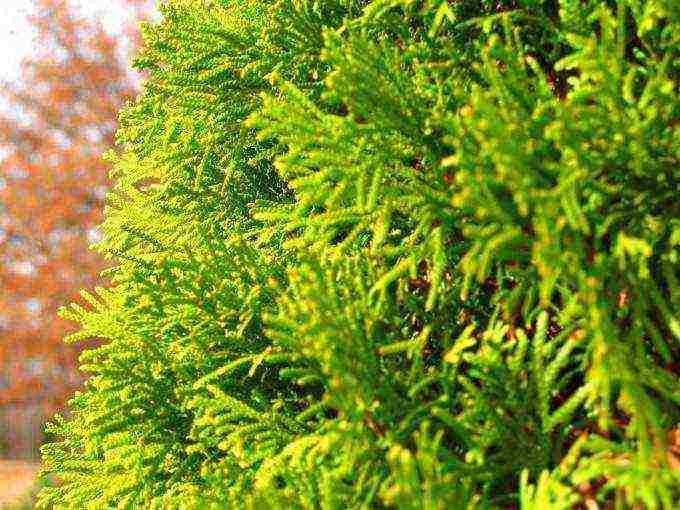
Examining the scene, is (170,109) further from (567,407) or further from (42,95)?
(42,95)

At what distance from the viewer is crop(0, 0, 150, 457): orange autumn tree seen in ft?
75.3

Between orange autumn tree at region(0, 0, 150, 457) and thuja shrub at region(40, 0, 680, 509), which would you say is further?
orange autumn tree at region(0, 0, 150, 457)

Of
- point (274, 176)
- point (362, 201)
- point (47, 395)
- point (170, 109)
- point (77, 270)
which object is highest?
point (77, 270)

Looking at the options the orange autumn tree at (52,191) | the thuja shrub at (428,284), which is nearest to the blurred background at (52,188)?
the orange autumn tree at (52,191)

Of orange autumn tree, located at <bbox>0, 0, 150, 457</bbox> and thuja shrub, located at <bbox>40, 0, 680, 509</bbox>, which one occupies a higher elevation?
orange autumn tree, located at <bbox>0, 0, 150, 457</bbox>

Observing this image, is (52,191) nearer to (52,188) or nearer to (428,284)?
(52,188)

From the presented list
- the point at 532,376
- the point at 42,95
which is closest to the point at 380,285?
the point at 532,376

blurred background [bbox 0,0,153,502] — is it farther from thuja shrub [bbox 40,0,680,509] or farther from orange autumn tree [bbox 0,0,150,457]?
thuja shrub [bbox 40,0,680,509]

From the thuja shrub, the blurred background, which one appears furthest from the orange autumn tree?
the thuja shrub

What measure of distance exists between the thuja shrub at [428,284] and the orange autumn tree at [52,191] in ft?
66.4

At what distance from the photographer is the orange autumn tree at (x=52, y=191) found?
22.9m

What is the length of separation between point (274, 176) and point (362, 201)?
Answer: 5.97 feet

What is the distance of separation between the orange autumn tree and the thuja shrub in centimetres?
2023

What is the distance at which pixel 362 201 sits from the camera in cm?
231
